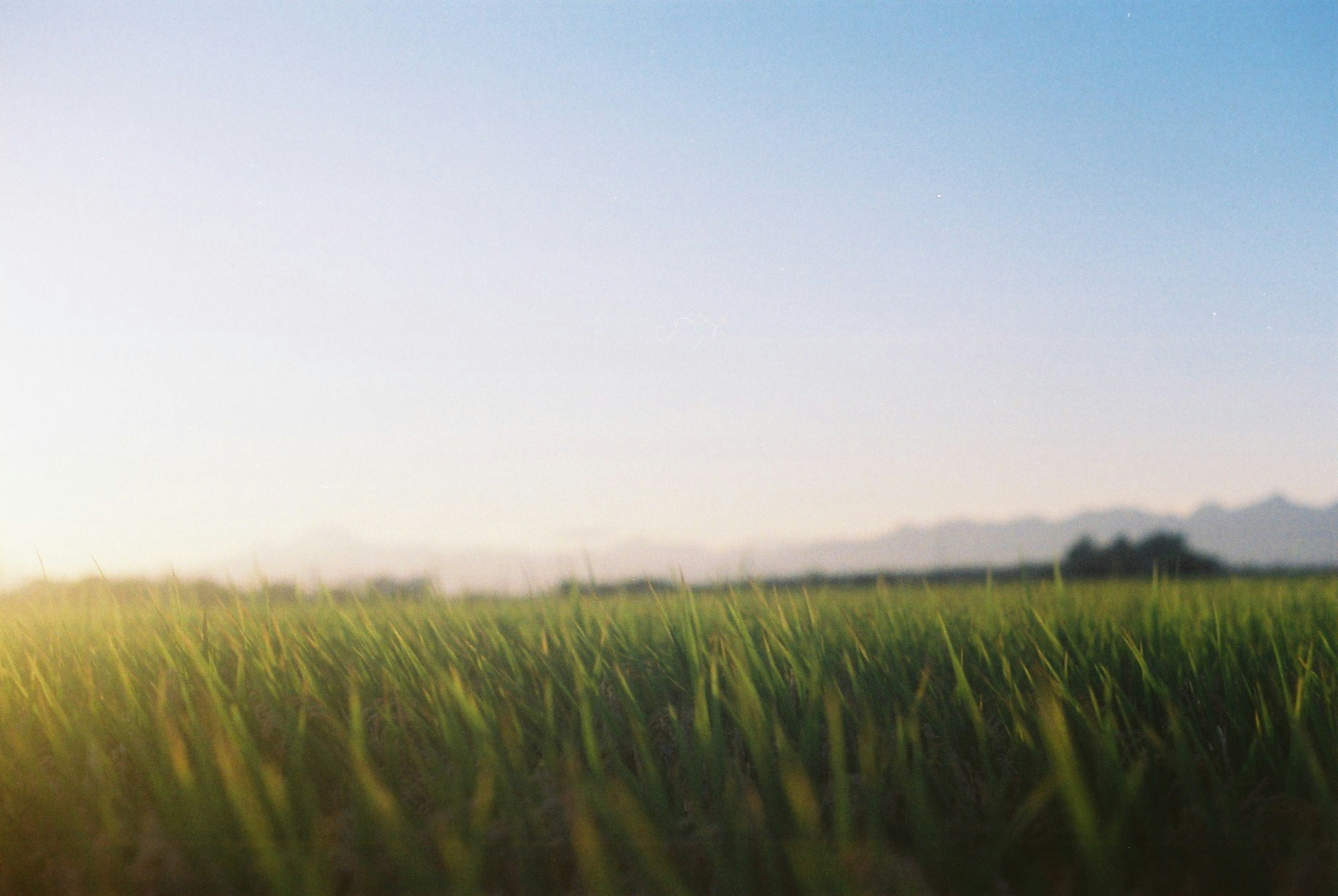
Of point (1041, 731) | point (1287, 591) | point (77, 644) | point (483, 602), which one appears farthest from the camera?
point (1287, 591)

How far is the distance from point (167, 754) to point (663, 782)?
1.48 meters


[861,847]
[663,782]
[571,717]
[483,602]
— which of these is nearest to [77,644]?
[483,602]

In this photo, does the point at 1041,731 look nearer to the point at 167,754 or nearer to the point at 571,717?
the point at 571,717

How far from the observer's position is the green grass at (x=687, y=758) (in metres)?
1.94

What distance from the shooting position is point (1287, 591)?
6.48 metres

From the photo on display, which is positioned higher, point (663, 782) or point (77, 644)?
point (77, 644)

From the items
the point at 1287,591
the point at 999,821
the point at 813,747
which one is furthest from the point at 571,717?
the point at 1287,591

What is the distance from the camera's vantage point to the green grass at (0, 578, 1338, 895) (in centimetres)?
194

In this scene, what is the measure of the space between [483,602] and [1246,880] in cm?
454

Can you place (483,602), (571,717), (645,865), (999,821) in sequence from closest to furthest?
(645,865)
(999,821)
(571,717)
(483,602)

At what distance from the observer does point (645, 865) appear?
187cm

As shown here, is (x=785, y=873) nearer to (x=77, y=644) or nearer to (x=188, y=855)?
(x=188, y=855)

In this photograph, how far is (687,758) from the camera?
7.73 feet

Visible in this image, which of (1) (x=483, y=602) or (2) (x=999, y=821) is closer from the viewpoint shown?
(2) (x=999, y=821)
